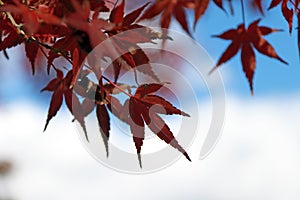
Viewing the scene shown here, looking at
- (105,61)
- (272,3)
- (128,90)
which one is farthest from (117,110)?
Answer: (272,3)

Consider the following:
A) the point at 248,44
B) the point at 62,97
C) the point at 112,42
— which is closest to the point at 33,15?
the point at 112,42

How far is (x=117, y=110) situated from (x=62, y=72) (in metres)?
0.20

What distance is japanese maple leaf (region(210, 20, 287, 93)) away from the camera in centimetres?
106

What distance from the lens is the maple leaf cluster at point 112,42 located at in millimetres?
1022

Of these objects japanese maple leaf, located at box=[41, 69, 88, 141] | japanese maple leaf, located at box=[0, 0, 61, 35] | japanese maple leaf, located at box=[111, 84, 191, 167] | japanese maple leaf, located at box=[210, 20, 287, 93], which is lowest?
japanese maple leaf, located at box=[41, 69, 88, 141]

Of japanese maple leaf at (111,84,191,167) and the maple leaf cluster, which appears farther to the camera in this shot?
japanese maple leaf at (111,84,191,167)

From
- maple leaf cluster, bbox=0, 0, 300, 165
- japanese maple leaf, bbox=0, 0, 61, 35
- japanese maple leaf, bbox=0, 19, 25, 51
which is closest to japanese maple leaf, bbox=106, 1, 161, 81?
maple leaf cluster, bbox=0, 0, 300, 165

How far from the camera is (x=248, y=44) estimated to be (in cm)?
110

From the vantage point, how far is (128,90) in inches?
51.8

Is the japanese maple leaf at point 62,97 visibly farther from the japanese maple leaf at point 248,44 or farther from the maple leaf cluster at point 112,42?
the japanese maple leaf at point 248,44

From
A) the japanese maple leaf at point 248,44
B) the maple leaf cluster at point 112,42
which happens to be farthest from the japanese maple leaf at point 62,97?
the japanese maple leaf at point 248,44

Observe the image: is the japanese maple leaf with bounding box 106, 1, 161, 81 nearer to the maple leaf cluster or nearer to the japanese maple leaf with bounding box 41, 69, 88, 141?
the maple leaf cluster

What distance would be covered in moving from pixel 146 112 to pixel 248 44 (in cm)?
29

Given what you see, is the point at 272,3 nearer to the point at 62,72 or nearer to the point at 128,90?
the point at 128,90
